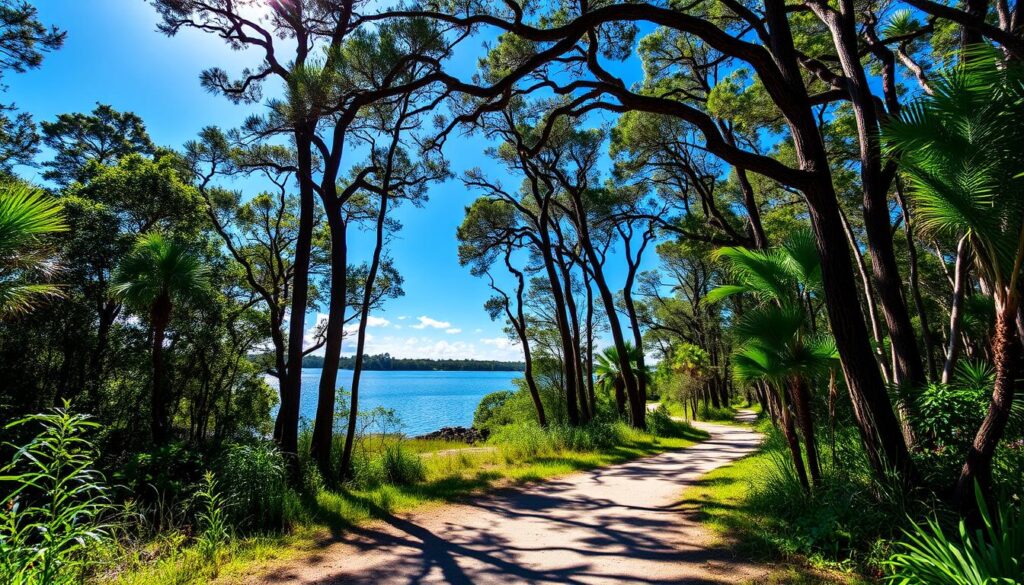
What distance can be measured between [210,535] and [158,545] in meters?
0.43

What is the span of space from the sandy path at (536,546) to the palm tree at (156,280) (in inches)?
262

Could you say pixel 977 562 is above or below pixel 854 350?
below

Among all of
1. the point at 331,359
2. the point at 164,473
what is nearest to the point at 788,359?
Result: the point at 331,359

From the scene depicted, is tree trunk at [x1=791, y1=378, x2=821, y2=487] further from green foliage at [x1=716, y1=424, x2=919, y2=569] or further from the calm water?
the calm water

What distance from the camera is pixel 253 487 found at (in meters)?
5.52

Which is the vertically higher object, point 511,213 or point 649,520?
point 511,213

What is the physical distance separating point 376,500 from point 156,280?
6569 mm

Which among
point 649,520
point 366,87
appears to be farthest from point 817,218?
point 366,87

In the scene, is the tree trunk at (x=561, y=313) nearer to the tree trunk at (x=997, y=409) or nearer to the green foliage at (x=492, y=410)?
the tree trunk at (x=997, y=409)

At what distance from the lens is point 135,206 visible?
10.3 m

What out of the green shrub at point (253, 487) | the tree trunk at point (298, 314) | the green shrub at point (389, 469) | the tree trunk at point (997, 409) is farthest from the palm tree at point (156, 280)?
the tree trunk at point (997, 409)

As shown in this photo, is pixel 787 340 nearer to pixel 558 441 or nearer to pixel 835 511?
pixel 835 511

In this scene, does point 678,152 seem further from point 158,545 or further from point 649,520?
point 158,545

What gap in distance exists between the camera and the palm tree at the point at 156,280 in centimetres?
846
